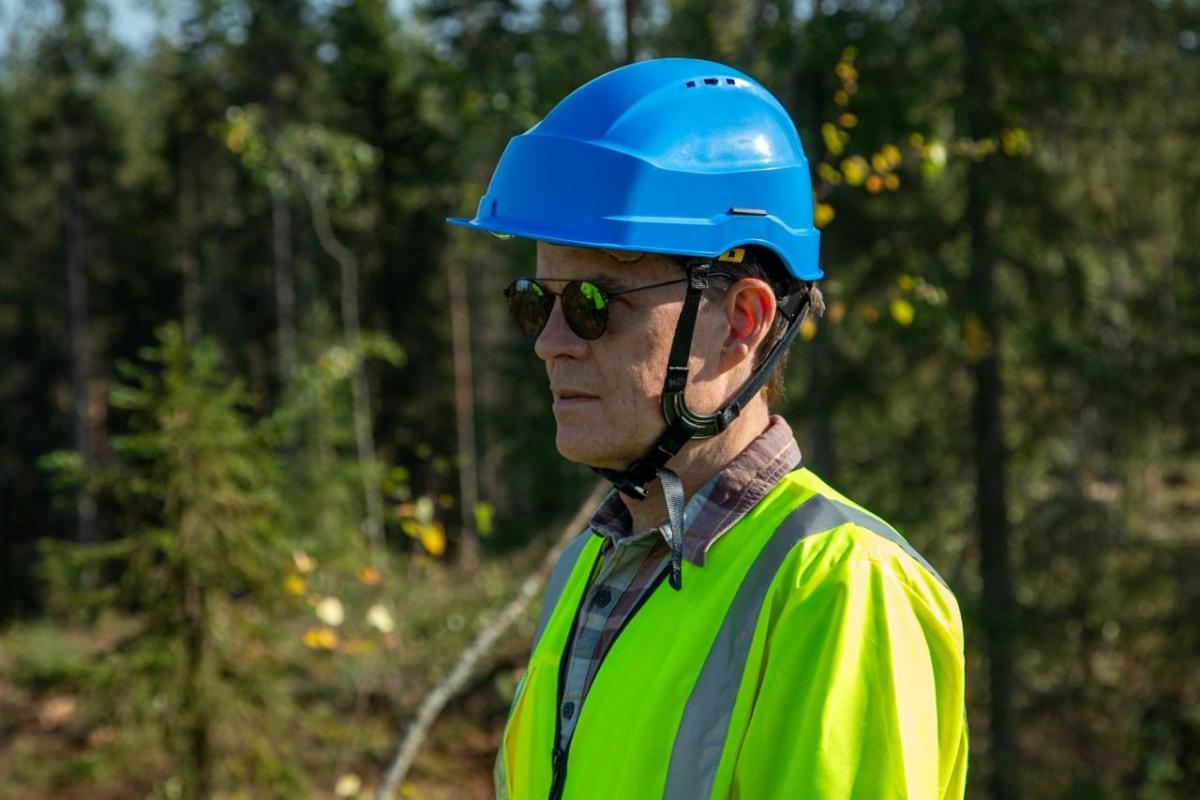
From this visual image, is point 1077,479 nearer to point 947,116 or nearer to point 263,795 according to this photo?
point 947,116

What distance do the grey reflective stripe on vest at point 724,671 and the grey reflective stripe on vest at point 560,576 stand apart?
654mm

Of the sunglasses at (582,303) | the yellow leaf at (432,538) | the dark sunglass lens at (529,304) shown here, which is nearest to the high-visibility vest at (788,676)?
the sunglasses at (582,303)

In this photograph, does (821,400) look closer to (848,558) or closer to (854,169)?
(854,169)

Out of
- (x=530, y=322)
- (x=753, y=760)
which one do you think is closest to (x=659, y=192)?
(x=530, y=322)

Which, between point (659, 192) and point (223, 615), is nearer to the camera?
point (659, 192)

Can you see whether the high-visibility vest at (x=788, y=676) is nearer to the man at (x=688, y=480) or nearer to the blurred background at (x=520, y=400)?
the man at (x=688, y=480)

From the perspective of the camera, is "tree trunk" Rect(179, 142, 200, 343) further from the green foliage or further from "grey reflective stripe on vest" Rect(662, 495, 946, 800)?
"grey reflective stripe on vest" Rect(662, 495, 946, 800)

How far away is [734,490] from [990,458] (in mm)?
11690

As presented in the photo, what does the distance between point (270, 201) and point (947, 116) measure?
19.6 meters

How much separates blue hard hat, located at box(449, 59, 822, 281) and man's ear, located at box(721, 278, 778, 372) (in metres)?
0.07

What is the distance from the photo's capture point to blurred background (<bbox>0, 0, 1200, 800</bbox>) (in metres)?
7.14

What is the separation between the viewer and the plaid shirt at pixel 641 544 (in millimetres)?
1891

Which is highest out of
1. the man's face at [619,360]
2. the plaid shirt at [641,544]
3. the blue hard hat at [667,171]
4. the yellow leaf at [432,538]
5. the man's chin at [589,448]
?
the blue hard hat at [667,171]

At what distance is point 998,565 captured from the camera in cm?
1295
